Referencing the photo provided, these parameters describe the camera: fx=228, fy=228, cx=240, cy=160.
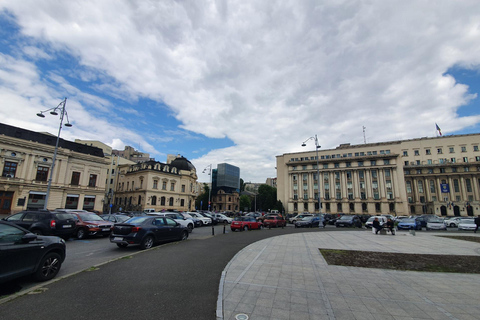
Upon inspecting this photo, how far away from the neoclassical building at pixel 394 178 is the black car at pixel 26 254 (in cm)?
6350

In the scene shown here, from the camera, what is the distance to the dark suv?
11273 mm

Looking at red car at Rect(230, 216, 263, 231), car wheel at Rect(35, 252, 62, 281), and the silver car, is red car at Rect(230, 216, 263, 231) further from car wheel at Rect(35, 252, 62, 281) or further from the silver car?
the silver car

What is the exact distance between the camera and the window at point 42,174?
1396 inches

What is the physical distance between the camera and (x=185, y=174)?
189ft

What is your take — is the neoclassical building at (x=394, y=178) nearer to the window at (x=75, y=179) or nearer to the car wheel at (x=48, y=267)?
the window at (x=75, y=179)

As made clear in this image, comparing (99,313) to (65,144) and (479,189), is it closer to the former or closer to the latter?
(65,144)

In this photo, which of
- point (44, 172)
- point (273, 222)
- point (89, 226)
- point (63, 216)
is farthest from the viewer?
point (44, 172)

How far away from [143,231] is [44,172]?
36.9 meters

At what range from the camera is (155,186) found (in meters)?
50.7

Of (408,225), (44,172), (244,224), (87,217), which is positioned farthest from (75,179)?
(408,225)

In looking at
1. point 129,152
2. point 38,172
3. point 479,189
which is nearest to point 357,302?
point 38,172

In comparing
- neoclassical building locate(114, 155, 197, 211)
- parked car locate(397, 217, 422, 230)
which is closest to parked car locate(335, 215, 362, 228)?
parked car locate(397, 217, 422, 230)

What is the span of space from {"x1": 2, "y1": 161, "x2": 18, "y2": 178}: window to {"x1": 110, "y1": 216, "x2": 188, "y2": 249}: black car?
1369 inches

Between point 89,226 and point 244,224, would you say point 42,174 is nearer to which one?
point 89,226
